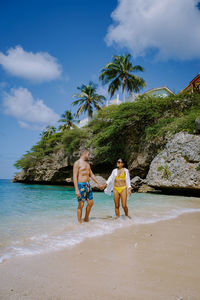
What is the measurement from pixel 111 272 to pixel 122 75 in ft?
94.9

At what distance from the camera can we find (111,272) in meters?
2.03

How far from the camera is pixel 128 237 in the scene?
11.1ft

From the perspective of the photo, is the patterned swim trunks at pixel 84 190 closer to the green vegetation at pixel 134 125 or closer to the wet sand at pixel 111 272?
the wet sand at pixel 111 272

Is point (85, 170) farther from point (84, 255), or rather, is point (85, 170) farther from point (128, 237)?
point (84, 255)

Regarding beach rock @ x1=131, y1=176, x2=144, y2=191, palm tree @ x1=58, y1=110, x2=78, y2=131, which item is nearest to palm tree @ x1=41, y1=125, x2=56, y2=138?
palm tree @ x1=58, y1=110, x2=78, y2=131

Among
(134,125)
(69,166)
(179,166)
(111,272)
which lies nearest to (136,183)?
(179,166)

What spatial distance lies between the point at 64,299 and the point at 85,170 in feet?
11.1

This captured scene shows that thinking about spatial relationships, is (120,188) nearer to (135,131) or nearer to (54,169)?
(135,131)

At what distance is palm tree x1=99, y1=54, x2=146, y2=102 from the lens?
91.1 ft

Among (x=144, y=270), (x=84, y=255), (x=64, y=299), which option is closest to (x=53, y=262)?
(x=84, y=255)

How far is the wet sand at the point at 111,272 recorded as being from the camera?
1.64 meters

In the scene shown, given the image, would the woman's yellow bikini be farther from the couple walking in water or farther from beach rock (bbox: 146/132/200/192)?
beach rock (bbox: 146/132/200/192)

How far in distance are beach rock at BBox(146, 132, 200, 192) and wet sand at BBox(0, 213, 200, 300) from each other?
319 inches

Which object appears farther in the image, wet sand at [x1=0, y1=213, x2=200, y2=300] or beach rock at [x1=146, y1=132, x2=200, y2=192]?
beach rock at [x1=146, y1=132, x2=200, y2=192]
